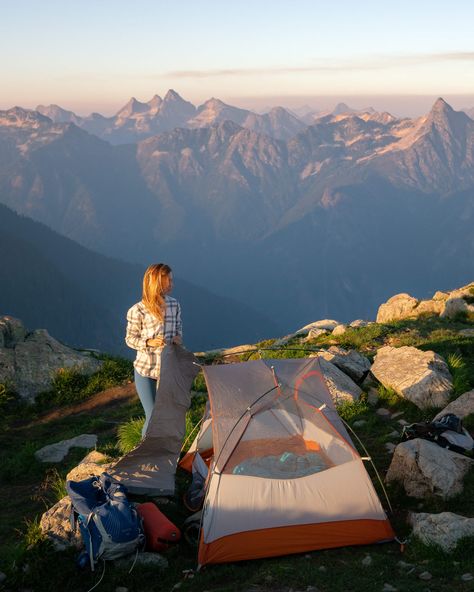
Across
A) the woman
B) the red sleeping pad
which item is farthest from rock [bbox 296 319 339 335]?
the red sleeping pad

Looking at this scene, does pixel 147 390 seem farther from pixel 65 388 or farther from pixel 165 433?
pixel 65 388

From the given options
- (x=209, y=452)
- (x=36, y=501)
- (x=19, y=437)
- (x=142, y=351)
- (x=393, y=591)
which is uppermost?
(x=142, y=351)

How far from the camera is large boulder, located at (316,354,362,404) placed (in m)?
14.9

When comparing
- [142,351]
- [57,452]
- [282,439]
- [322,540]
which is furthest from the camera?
[57,452]

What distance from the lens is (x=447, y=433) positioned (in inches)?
467

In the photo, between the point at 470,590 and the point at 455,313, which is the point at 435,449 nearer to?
the point at 470,590

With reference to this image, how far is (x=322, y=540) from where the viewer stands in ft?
32.4

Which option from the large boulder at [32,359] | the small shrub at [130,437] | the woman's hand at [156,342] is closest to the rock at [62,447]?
the small shrub at [130,437]

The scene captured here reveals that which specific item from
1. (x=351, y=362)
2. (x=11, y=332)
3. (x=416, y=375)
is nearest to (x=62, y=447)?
(x=351, y=362)

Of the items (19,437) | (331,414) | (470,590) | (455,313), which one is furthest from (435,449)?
(455,313)

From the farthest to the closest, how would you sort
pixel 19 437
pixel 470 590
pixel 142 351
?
pixel 19 437 → pixel 142 351 → pixel 470 590

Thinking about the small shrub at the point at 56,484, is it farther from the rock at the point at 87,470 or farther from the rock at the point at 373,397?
the rock at the point at 373,397

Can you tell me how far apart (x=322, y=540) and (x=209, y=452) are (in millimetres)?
3484

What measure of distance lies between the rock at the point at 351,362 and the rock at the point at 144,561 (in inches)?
312
